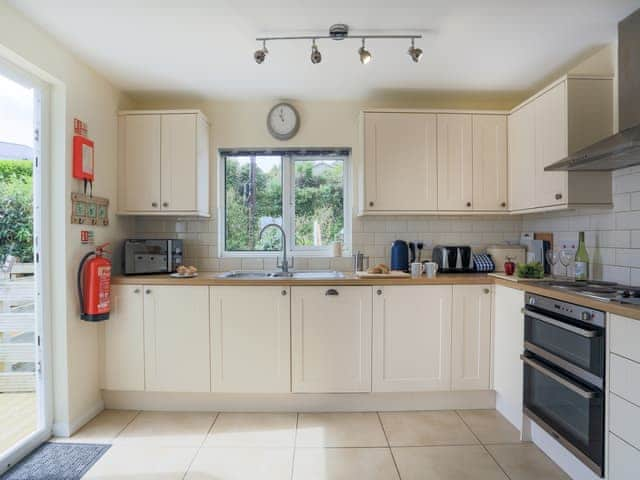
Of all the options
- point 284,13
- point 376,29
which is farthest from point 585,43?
point 284,13

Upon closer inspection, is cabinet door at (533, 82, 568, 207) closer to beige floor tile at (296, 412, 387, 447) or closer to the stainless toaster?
the stainless toaster

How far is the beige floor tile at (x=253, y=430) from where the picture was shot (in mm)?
2156

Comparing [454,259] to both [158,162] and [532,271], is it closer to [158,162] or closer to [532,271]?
[532,271]

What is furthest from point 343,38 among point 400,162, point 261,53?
point 400,162

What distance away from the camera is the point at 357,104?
3.04 m

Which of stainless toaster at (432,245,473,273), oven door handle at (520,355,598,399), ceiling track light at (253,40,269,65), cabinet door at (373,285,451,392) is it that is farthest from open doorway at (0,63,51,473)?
oven door handle at (520,355,598,399)

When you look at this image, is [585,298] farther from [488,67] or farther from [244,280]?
[244,280]

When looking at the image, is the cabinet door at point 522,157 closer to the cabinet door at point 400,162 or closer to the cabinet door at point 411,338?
the cabinet door at point 400,162

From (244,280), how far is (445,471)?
1636 mm

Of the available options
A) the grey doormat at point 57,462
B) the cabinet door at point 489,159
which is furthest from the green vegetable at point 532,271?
the grey doormat at point 57,462

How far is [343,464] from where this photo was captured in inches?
77.0

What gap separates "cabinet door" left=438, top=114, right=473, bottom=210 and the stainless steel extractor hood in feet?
2.52

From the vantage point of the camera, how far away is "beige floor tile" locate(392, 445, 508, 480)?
6.10 ft

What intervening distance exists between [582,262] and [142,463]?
2906 mm
